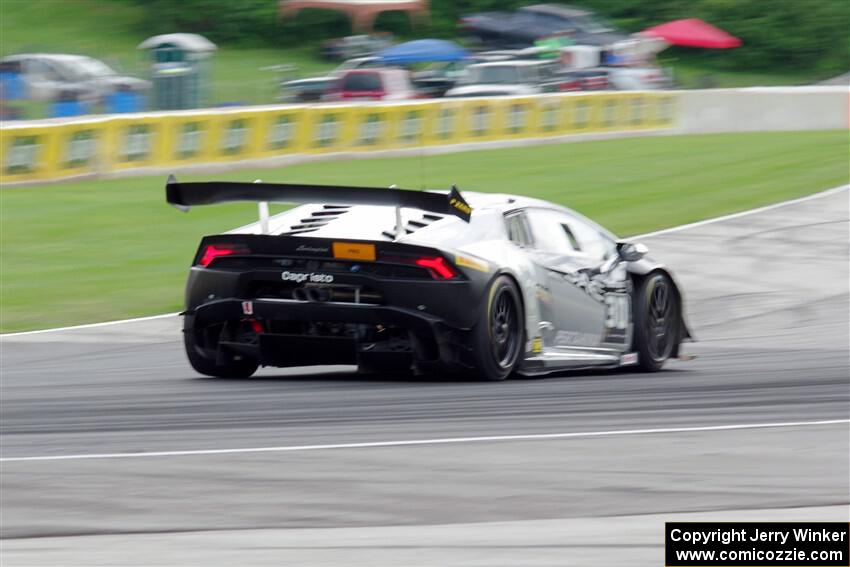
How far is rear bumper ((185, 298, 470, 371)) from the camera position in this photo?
355 inches

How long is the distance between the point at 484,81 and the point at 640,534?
35196 mm

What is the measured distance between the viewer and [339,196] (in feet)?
28.8

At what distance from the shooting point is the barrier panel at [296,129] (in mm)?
24844

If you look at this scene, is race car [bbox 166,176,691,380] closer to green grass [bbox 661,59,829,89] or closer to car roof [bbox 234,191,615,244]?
car roof [bbox 234,191,615,244]

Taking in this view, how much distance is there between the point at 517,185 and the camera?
25.9 metres

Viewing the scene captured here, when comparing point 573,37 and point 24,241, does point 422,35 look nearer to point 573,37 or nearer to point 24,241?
point 573,37

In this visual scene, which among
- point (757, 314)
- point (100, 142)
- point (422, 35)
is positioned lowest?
point (757, 314)

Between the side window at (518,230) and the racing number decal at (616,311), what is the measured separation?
864 millimetres

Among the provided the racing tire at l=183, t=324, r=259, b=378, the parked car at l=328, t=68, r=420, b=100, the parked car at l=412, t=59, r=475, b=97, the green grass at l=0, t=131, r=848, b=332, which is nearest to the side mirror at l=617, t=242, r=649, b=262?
the racing tire at l=183, t=324, r=259, b=378

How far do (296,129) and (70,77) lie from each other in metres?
10.6

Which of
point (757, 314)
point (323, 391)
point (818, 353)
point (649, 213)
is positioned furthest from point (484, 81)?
point (323, 391)

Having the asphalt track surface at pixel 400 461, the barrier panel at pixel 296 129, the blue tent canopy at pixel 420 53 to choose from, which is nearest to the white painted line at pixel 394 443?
the asphalt track surface at pixel 400 461

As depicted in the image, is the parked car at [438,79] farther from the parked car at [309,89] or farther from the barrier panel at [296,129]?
the barrier panel at [296,129]


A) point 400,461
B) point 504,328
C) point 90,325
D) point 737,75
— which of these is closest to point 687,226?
Answer: point 90,325
